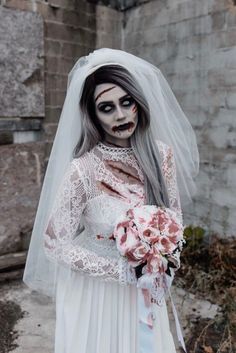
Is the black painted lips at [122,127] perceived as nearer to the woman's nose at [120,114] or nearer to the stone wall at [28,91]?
the woman's nose at [120,114]

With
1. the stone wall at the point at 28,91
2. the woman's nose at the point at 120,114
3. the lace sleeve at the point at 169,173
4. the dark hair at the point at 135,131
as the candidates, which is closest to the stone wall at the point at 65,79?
the stone wall at the point at 28,91

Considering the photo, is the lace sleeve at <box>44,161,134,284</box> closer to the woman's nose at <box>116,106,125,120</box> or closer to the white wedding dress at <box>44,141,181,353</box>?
the white wedding dress at <box>44,141,181,353</box>

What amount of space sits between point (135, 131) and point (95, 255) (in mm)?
528

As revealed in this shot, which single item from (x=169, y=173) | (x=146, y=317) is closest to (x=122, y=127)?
(x=169, y=173)

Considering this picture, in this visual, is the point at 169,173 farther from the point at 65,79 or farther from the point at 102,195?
the point at 65,79

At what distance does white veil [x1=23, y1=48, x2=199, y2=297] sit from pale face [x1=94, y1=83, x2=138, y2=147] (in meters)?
0.09

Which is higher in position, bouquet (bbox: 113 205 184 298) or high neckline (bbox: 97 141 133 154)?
high neckline (bbox: 97 141 133 154)

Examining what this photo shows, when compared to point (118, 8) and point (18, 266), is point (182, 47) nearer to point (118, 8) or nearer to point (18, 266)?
point (118, 8)

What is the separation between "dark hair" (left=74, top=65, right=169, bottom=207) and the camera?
1535mm

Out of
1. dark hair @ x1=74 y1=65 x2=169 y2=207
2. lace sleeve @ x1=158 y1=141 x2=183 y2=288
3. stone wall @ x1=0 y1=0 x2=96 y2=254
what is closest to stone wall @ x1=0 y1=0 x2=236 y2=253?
stone wall @ x1=0 y1=0 x2=96 y2=254

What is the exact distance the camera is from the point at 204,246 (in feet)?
13.3

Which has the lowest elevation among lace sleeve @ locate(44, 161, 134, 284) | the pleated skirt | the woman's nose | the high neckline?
the pleated skirt

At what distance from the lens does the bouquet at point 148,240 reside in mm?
1382

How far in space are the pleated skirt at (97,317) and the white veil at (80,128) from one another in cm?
23
